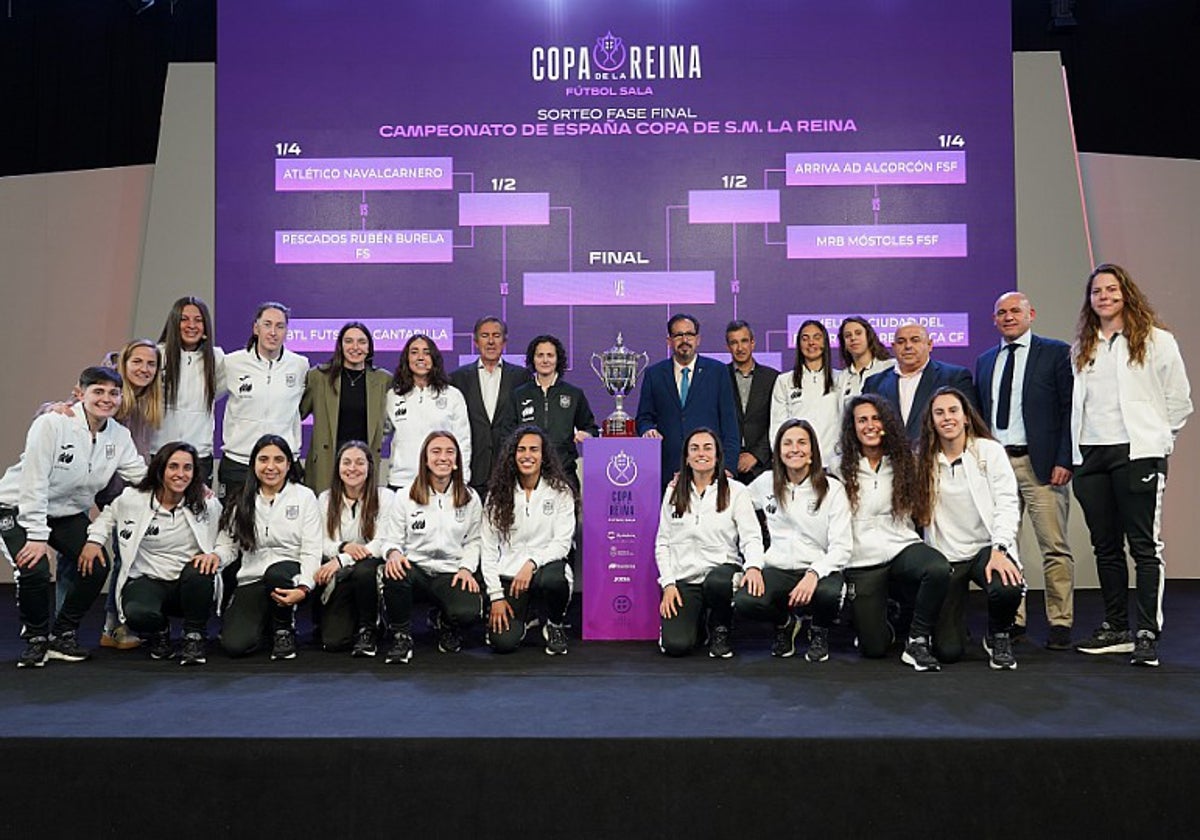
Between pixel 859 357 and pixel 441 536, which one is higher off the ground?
pixel 859 357

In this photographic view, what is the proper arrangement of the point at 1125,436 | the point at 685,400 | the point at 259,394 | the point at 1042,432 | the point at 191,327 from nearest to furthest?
the point at 1125,436, the point at 1042,432, the point at 191,327, the point at 259,394, the point at 685,400

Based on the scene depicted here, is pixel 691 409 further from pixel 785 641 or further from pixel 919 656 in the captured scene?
pixel 919 656

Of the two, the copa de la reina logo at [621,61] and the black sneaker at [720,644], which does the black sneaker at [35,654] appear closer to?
the black sneaker at [720,644]

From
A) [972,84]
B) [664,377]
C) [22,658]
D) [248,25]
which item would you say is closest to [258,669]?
[22,658]

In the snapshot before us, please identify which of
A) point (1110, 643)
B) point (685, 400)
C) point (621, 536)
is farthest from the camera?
point (685, 400)

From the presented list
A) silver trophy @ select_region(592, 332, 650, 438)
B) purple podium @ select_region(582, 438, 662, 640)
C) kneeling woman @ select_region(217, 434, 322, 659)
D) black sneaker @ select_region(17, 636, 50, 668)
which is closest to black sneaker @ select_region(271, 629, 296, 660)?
kneeling woman @ select_region(217, 434, 322, 659)

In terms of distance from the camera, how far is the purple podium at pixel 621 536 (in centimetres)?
463

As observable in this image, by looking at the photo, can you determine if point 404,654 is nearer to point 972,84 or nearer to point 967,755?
point 967,755

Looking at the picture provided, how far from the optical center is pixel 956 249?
6.22 m

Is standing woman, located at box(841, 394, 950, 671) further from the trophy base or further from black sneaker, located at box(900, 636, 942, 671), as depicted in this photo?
the trophy base

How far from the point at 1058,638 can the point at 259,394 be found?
12.8 feet

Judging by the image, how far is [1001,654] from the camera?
396 centimetres

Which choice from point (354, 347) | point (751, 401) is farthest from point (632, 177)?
point (354, 347)

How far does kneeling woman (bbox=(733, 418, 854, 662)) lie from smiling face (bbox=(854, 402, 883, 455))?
0.20 m
